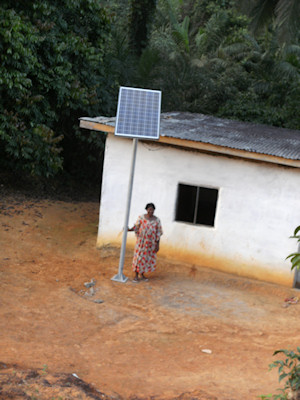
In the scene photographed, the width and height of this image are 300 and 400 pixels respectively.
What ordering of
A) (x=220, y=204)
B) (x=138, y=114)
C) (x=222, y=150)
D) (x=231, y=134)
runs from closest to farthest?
(x=138, y=114) < (x=222, y=150) < (x=220, y=204) < (x=231, y=134)

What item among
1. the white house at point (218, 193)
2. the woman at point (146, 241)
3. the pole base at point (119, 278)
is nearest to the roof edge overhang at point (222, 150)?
the white house at point (218, 193)

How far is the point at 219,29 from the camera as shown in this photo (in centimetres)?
2330

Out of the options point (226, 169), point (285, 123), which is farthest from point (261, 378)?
point (285, 123)

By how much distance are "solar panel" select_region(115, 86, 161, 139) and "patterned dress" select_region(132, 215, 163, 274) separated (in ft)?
4.95

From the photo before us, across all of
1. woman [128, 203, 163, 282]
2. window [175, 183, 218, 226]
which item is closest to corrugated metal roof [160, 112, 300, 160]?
window [175, 183, 218, 226]

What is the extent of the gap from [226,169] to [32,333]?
15.4 feet

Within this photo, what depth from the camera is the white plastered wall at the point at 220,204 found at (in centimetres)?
941

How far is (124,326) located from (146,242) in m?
1.98

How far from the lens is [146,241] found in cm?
912

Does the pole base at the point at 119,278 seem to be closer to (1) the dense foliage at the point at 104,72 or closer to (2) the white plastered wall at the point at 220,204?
(2) the white plastered wall at the point at 220,204

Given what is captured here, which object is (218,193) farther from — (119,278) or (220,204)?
(119,278)

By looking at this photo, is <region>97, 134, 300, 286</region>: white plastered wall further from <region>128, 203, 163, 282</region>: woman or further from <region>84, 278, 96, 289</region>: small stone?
<region>84, 278, 96, 289</region>: small stone

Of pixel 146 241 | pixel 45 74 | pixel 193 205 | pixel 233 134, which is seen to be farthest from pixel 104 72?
pixel 146 241

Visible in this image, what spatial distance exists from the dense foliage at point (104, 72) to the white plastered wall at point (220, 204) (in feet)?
11.5
